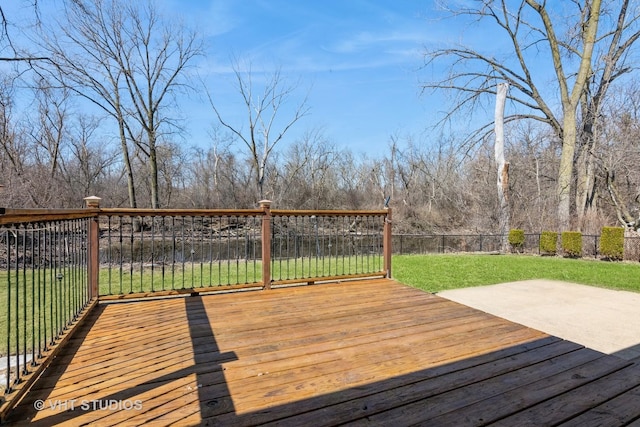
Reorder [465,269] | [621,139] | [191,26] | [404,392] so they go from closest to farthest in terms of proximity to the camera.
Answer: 1. [404,392]
2. [465,269]
3. [621,139]
4. [191,26]

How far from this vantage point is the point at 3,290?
5.24 m

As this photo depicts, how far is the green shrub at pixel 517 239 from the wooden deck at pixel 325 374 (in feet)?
28.2

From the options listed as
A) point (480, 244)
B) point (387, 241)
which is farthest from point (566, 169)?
point (387, 241)

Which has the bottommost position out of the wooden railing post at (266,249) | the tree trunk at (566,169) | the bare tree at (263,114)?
the wooden railing post at (266,249)

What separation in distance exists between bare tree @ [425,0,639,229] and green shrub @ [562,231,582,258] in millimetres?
1854

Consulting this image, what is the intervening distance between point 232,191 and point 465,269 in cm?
1810

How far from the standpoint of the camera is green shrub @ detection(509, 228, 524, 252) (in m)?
10.3

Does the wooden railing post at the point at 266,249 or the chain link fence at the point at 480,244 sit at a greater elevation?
the wooden railing post at the point at 266,249

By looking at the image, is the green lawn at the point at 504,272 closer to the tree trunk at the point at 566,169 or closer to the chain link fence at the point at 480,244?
the chain link fence at the point at 480,244

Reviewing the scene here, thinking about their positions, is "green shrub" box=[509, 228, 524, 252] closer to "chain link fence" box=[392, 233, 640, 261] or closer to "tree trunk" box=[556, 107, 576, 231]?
"chain link fence" box=[392, 233, 640, 261]

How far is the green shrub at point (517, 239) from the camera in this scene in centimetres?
1034

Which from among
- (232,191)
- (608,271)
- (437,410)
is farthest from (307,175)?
(437,410)

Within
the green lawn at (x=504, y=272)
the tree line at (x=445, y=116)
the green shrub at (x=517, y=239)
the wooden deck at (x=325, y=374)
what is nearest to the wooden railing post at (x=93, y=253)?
the wooden deck at (x=325, y=374)

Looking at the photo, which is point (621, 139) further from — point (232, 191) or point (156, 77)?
point (232, 191)
